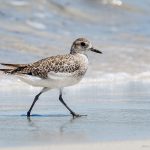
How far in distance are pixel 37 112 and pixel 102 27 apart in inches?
454

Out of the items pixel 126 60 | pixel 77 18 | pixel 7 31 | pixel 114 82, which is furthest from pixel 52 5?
pixel 114 82

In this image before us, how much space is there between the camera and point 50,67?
969cm

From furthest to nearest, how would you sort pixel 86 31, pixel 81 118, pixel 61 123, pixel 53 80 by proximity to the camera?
pixel 86 31
pixel 53 80
pixel 81 118
pixel 61 123

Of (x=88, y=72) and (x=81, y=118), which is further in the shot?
(x=88, y=72)

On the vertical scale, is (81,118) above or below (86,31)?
below

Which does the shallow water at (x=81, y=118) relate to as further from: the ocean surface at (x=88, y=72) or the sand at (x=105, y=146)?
the sand at (x=105, y=146)

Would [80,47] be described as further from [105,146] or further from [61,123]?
[105,146]

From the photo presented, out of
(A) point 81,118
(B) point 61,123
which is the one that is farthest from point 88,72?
(B) point 61,123

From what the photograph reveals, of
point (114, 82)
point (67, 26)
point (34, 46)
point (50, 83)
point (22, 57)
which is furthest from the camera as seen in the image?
point (67, 26)

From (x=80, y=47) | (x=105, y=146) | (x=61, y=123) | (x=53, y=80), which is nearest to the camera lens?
(x=105, y=146)

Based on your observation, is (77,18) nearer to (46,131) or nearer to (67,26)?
(67,26)

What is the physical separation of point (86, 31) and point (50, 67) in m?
10.5

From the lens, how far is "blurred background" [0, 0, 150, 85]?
602 inches

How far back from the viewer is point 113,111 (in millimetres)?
9867
